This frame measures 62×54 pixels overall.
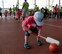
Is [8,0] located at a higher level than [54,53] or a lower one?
higher

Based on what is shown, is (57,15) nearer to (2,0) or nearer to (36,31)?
(2,0)

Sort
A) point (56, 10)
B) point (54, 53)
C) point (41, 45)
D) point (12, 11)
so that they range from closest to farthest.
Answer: point (54, 53), point (41, 45), point (56, 10), point (12, 11)

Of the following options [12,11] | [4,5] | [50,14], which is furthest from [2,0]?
[50,14]

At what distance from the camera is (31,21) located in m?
6.10

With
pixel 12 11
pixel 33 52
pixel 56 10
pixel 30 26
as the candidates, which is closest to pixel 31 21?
pixel 30 26

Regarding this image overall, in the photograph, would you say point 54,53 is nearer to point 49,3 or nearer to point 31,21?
point 31,21

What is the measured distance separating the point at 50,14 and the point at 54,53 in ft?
59.0

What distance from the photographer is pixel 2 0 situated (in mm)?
30500

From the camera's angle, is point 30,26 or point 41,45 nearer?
point 30,26

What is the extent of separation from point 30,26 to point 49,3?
2512 centimetres

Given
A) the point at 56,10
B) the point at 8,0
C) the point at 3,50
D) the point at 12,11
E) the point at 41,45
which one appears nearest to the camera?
the point at 3,50

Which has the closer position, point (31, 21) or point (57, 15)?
point (31, 21)

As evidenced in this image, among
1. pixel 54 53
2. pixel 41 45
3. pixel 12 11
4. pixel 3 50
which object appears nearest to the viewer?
pixel 54 53

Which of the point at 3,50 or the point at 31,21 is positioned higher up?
the point at 31,21
